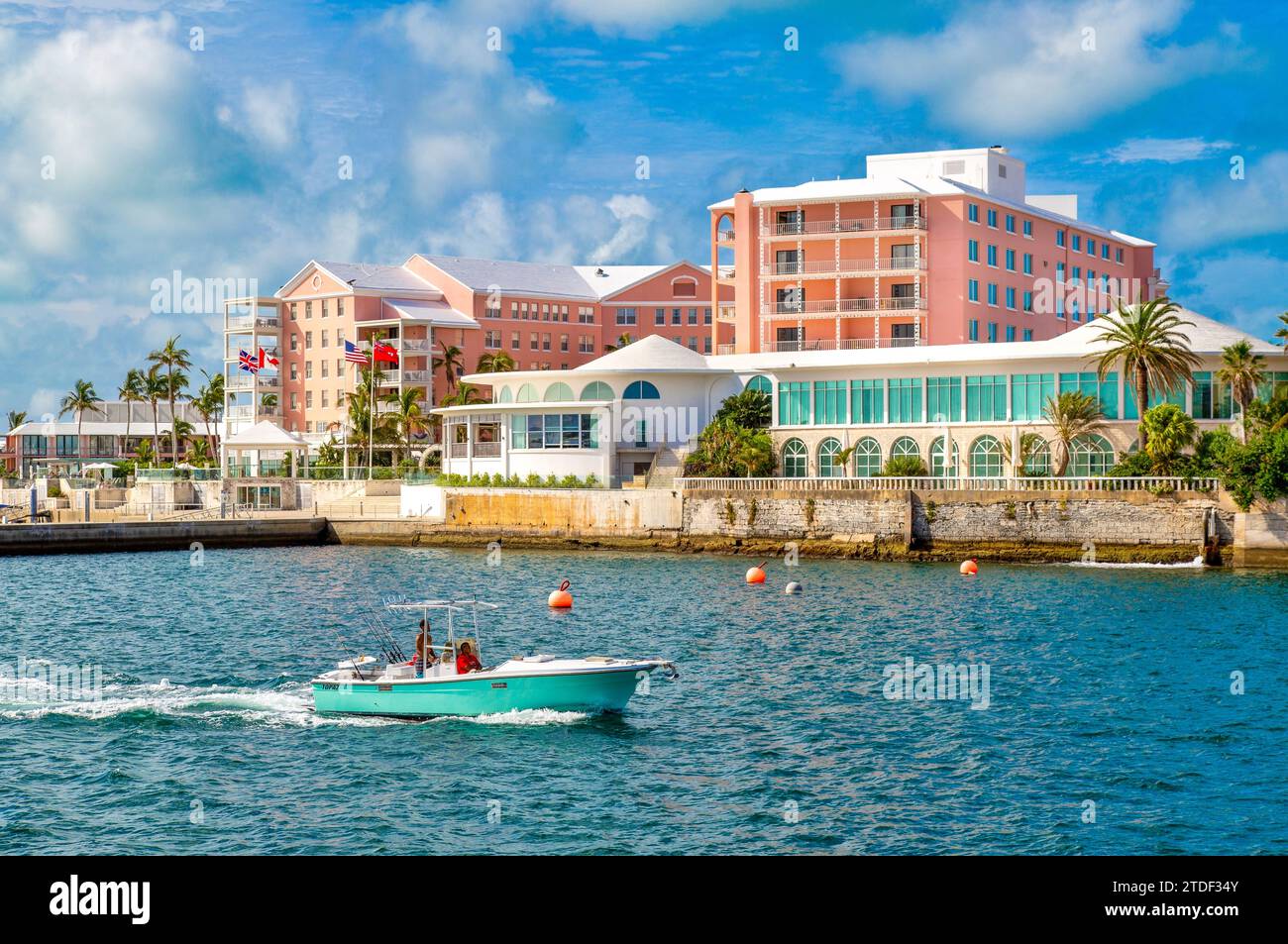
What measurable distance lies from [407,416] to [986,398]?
49317 millimetres

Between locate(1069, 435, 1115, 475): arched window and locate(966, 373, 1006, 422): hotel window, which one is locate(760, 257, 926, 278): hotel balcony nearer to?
locate(966, 373, 1006, 422): hotel window

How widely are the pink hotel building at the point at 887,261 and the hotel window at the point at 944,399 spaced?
18.1 meters

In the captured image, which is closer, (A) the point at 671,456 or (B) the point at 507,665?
(B) the point at 507,665

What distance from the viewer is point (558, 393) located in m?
88.9

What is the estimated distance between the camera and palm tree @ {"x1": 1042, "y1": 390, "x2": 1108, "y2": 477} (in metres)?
70.8

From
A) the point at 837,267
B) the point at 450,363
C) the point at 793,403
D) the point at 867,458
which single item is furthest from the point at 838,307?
the point at 450,363

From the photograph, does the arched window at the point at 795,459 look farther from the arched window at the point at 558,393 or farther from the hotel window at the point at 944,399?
the arched window at the point at 558,393

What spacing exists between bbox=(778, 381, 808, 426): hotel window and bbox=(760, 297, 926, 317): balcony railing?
16385 millimetres

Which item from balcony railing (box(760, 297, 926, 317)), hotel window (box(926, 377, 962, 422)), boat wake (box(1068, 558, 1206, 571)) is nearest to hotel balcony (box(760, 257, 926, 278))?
balcony railing (box(760, 297, 926, 317))

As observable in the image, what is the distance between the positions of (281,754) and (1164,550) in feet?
154
